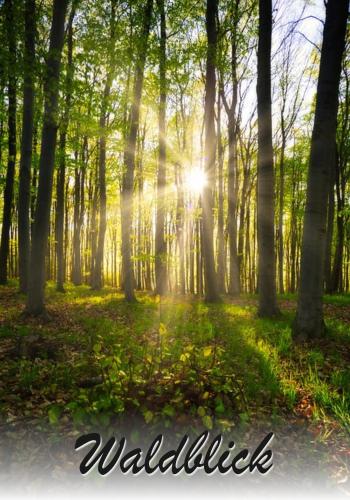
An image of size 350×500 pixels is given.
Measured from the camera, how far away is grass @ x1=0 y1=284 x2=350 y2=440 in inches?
131

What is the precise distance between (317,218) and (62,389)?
5.15m

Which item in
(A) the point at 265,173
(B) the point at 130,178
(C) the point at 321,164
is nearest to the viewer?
(C) the point at 321,164

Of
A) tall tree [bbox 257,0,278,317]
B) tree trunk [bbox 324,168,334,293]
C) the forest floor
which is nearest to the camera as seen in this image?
the forest floor

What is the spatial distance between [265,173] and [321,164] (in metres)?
1.84

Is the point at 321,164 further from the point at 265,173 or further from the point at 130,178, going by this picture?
the point at 130,178

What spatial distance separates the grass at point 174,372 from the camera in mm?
3330

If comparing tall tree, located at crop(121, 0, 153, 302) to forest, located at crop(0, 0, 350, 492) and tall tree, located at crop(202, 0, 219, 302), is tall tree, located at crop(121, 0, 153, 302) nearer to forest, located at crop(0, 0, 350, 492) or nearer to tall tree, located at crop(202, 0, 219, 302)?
Result: forest, located at crop(0, 0, 350, 492)

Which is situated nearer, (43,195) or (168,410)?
(168,410)

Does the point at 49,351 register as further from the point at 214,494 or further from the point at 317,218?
the point at 317,218

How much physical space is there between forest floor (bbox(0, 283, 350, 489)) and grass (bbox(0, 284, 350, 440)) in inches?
0.6

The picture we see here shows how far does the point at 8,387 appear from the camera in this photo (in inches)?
170

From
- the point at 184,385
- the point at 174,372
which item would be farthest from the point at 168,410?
the point at 174,372

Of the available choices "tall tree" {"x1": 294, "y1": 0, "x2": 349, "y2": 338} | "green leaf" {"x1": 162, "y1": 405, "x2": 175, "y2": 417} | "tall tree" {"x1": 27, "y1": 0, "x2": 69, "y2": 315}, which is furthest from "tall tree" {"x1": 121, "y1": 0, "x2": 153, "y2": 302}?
"green leaf" {"x1": 162, "y1": 405, "x2": 175, "y2": 417}

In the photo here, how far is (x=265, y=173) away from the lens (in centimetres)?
795
